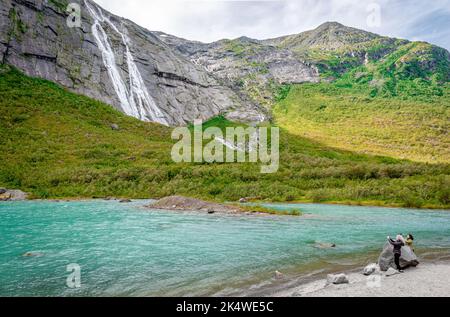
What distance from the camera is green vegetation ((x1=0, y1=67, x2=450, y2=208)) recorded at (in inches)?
2394

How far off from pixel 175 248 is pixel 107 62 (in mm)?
129925

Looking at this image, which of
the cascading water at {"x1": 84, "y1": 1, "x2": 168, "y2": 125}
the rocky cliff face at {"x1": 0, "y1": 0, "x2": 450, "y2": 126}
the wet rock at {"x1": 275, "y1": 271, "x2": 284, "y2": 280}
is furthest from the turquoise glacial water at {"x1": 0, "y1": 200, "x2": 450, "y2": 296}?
the rocky cliff face at {"x1": 0, "y1": 0, "x2": 450, "y2": 126}

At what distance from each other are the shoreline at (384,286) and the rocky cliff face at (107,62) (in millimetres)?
121140

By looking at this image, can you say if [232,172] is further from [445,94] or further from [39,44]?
[445,94]

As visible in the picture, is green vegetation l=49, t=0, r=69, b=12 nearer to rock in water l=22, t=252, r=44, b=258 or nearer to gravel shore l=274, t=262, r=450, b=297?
rock in water l=22, t=252, r=44, b=258

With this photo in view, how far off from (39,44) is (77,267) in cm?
12804

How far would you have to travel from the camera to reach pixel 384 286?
1318 cm

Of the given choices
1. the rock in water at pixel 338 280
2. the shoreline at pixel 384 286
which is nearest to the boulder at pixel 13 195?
the shoreline at pixel 384 286

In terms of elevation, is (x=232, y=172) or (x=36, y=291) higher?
(x=232, y=172)

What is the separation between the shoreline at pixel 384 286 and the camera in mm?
12148

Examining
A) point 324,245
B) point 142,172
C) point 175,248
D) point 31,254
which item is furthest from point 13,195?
point 324,245

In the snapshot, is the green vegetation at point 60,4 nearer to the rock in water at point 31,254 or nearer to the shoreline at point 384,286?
the rock in water at point 31,254

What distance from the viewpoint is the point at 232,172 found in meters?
71.4

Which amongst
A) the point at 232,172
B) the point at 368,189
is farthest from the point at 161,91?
the point at 368,189
